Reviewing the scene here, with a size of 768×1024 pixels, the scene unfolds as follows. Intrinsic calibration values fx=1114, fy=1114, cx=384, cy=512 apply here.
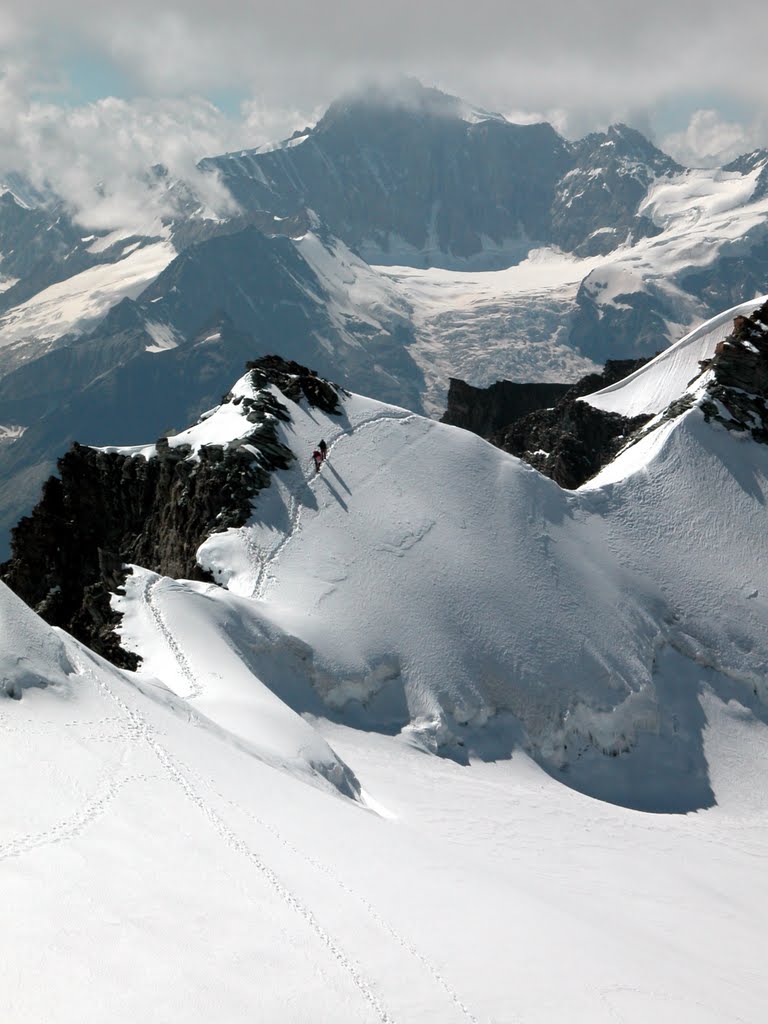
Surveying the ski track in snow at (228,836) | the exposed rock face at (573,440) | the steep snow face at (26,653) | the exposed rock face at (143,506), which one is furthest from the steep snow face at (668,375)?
the ski track in snow at (228,836)

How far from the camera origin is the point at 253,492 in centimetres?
6019

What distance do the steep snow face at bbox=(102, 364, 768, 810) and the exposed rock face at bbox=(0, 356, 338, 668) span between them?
141 centimetres

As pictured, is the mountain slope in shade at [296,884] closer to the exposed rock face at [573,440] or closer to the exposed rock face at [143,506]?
the exposed rock face at [143,506]

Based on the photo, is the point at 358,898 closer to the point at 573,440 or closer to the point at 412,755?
the point at 412,755

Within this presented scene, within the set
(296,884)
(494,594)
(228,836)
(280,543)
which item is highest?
(280,543)

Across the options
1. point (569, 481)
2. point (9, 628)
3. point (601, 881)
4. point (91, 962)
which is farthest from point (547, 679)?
point (569, 481)

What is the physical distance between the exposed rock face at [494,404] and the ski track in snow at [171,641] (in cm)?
12511

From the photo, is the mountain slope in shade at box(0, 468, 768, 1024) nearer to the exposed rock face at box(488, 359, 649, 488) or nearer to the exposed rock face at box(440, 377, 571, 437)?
the exposed rock face at box(488, 359, 649, 488)

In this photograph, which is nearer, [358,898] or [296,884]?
[296,884]

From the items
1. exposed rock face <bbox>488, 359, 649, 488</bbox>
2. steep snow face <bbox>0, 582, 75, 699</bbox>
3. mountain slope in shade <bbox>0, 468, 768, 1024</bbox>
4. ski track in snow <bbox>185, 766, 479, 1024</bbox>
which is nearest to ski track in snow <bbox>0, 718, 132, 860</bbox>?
mountain slope in shade <bbox>0, 468, 768, 1024</bbox>

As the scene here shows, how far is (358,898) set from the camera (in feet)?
82.6

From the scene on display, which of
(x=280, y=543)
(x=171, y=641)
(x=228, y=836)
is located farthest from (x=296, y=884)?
(x=280, y=543)

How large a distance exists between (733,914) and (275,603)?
956 inches

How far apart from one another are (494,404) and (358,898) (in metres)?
153
